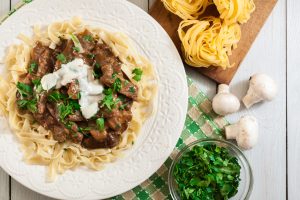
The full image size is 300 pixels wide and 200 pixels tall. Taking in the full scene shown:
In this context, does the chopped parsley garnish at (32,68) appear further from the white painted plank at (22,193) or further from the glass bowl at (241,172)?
the glass bowl at (241,172)

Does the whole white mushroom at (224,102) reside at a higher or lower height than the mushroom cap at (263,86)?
lower

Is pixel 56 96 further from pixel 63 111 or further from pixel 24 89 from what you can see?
pixel 24 89

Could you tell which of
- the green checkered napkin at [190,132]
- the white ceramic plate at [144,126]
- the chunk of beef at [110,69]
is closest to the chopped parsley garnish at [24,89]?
the white ceramic plate at [144,126]

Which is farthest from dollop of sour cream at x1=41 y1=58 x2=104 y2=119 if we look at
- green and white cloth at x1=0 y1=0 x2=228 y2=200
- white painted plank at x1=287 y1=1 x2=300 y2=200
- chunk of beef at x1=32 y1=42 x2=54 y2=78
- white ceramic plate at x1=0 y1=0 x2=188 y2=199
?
white painted plank at x1=287 y1=1 x2=300 y2=200

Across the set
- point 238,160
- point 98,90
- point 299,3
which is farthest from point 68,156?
point 299,3

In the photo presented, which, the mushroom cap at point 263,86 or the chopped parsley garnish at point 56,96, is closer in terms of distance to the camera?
the chopped parsley garnish at point 56,96
